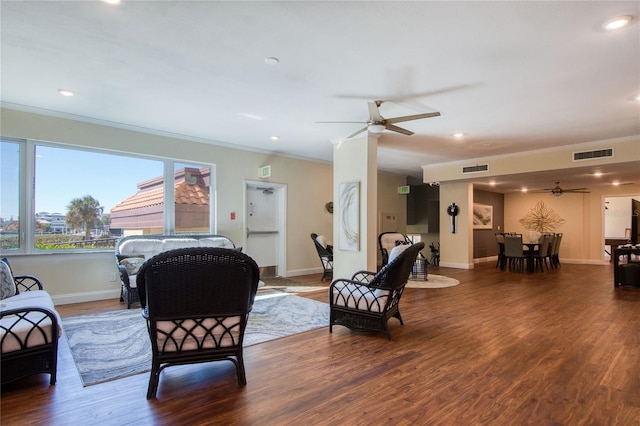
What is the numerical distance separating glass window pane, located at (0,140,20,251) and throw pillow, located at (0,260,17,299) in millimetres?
1493

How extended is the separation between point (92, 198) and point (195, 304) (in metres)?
4.11

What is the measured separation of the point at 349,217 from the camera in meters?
5.88

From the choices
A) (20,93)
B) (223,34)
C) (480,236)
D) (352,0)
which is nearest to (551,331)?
(352,0)

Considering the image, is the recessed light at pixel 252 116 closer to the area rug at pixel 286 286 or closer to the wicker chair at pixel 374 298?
the wicker chair at pixel 374 298

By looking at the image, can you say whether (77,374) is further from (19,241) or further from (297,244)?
(297,244)

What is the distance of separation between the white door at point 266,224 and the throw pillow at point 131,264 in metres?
2.44

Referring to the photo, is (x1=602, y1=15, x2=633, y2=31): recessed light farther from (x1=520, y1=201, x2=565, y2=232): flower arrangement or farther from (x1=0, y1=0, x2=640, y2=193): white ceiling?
(x1=520, y1=201, x2=565, y2=232): flower arrangement

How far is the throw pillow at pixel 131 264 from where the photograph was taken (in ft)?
15.9

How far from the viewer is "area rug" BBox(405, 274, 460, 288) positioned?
260 inches

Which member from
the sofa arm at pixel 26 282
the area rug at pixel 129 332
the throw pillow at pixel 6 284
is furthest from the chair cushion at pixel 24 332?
the sofa arm at pixel 26 282

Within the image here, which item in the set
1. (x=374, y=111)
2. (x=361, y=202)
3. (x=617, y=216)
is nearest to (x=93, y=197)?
(x=361, y=202)

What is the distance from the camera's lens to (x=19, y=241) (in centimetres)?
480

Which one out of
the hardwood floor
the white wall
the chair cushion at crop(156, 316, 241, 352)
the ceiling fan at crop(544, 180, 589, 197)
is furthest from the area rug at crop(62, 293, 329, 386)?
the white wall

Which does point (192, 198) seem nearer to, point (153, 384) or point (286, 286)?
point (286, 286)
